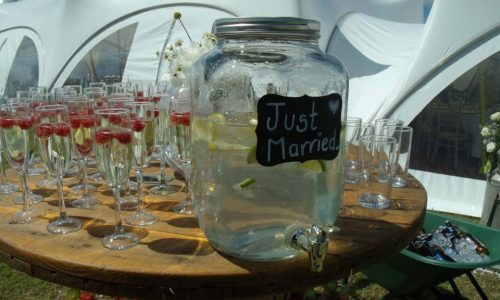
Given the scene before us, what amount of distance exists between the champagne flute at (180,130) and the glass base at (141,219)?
3.3 inches

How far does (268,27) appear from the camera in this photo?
934 millimetres

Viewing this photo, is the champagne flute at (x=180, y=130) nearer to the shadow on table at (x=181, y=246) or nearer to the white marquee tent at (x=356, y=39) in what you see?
the shadow on table at (x=181, y=246)

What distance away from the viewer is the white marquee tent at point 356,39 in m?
3.98

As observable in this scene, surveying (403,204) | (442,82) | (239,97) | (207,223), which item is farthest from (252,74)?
(442,82)

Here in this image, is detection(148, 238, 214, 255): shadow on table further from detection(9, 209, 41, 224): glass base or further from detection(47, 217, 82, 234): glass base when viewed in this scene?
detection(9, 209, 41, 224): glass base

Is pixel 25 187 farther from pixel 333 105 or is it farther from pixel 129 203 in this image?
pixel 333 105

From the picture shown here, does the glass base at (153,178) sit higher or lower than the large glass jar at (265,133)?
lower

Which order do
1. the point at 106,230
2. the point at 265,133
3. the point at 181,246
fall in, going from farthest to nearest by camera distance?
1. the point at 106,230
2. the point at 181,246
3. the point at 265,133

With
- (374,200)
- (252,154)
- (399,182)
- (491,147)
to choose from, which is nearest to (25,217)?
(252,154)

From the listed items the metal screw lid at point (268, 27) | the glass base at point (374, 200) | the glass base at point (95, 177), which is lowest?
the glass base at point (95, 177)

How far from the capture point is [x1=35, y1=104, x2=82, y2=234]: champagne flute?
3.91 ft

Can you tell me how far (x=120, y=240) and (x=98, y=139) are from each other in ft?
0.83

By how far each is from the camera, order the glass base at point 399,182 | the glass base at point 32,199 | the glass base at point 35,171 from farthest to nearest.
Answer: the glass base at point 35,171, the glass base at point 399,182, the glass base at point 32,199

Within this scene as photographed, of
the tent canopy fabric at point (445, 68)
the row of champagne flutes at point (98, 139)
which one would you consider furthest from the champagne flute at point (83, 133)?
the tent canopy fabric at point (445, 68)
